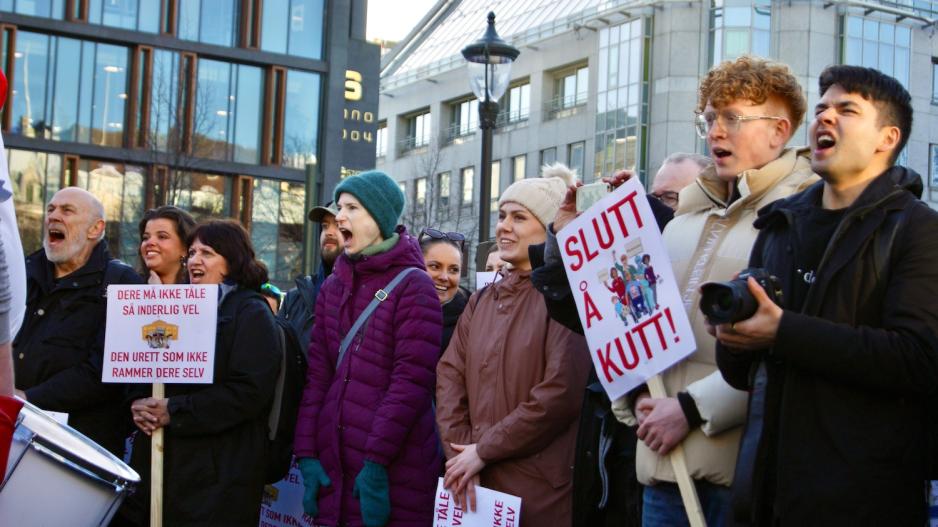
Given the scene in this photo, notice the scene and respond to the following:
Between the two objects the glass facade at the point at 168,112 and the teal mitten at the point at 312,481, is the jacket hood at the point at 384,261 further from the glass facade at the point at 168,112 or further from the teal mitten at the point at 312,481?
the glass facade at the point at 168,112

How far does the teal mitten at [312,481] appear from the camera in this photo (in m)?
6.48

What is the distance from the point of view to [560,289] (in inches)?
197

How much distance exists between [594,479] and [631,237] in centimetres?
120

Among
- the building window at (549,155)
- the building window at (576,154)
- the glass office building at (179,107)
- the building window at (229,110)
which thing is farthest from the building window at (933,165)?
the building window at (229,110)

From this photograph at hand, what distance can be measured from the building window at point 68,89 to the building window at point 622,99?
23.0m

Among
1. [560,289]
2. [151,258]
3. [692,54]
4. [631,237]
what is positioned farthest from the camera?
[692,54]

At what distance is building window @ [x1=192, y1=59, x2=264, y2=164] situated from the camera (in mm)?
39906

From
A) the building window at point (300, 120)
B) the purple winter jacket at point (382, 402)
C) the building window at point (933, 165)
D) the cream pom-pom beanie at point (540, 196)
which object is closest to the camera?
the cream pom-pom beanie at point (540, 196)

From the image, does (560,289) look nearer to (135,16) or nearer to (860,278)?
(860,278)

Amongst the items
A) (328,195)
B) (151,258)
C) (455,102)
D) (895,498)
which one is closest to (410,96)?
(455,102)

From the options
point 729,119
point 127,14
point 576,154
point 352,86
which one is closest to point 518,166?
point 576,154

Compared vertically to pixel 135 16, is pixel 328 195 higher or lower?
lower

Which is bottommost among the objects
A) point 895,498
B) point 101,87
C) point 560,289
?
point 895,498

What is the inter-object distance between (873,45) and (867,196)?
181 feet
